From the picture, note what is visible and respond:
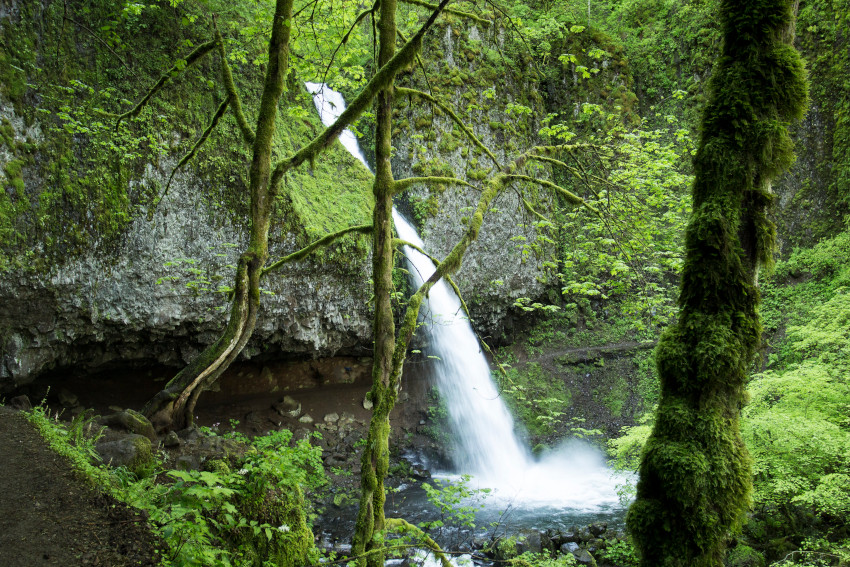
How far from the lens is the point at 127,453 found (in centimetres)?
452

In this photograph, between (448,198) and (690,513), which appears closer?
(690,513)

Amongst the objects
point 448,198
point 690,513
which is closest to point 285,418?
point 448,198

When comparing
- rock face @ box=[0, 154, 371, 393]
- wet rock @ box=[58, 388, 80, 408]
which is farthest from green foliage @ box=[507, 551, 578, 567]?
wet rock @ box=[58, 388, 80, 408]

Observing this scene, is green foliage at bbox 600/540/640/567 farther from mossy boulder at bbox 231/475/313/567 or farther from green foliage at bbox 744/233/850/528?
mossy boulder at bbox 231/475/313/567

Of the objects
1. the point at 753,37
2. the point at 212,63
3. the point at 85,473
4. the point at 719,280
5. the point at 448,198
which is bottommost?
the point at 85,473

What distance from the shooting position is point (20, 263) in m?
6.69

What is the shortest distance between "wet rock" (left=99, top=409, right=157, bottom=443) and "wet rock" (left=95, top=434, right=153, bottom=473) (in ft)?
3.87

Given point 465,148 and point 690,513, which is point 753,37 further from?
point 465,148

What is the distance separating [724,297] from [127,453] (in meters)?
5.11

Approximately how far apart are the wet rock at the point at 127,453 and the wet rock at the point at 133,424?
3.87 ft

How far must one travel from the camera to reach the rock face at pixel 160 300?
23.4ft

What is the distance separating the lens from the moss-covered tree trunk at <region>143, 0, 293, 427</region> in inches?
200

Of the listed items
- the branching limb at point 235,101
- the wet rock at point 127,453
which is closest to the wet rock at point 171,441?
the wet rock at point 127,453

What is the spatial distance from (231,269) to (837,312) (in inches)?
435
